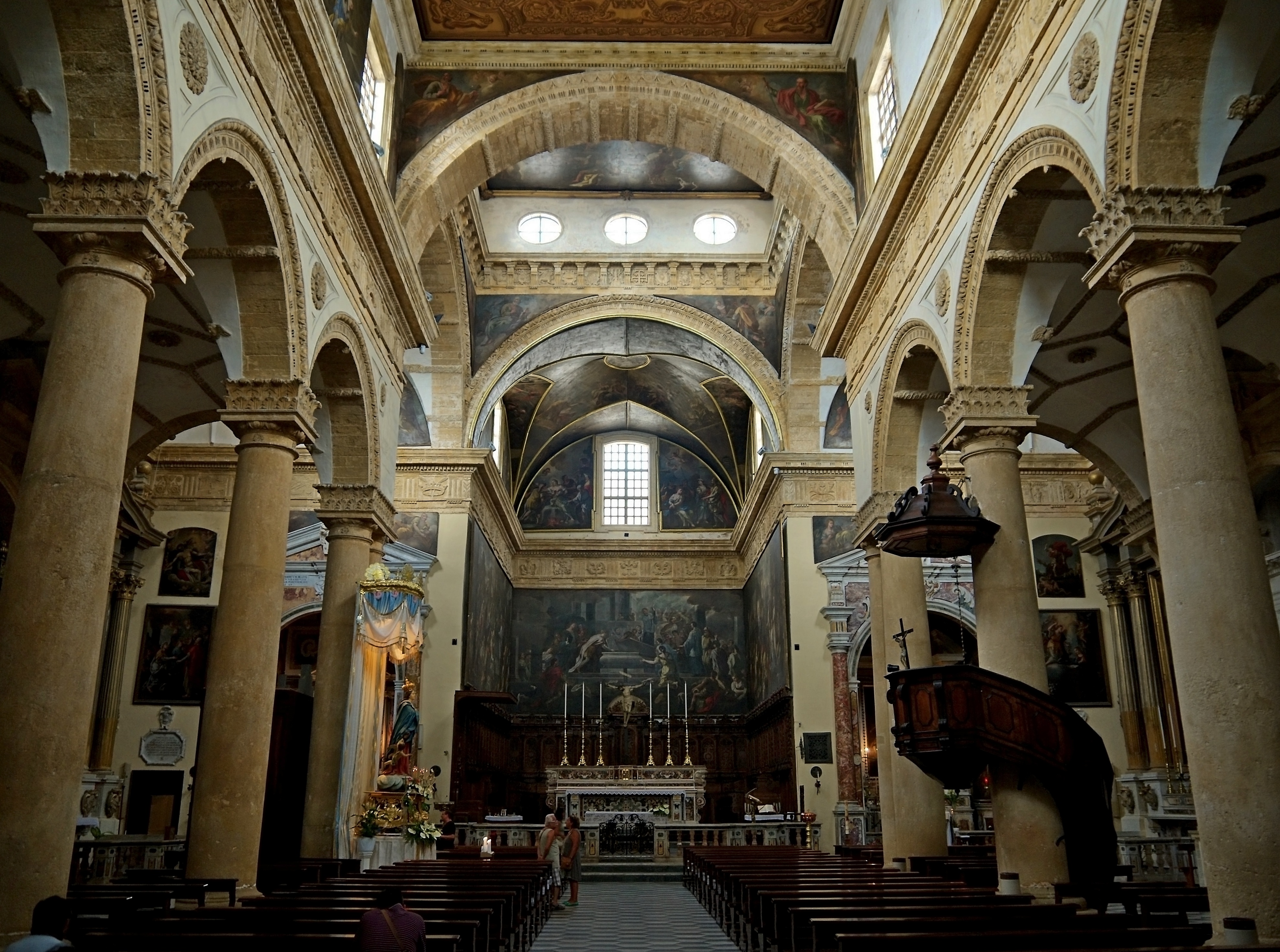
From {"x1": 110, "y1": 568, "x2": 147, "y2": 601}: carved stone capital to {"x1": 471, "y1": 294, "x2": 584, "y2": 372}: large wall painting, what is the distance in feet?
28.4

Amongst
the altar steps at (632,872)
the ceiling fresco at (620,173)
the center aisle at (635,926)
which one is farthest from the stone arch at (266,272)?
the ceiling fresco at (620,173)

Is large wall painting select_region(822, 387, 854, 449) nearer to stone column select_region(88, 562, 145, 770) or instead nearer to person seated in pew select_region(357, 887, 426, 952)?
stone column select_region(88, 562, 145, 770)

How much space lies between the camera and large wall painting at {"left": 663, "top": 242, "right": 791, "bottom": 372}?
2502 centimetres

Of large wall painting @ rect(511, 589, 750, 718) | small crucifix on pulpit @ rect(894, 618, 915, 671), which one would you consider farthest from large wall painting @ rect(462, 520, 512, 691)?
small crucifix on pulpit @ rect(894, 618, 915, 671)

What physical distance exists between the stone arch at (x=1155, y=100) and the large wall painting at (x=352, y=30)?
8.13 metres

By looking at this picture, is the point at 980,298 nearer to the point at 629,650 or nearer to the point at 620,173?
the point at 620,173

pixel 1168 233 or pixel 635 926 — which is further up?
pixel 1168 233

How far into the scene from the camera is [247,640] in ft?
33.0

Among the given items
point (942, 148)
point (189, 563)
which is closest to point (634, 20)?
point (942, 148)

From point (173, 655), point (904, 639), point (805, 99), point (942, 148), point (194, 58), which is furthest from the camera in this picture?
point (173, 655)

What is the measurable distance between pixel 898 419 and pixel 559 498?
19.4 metres

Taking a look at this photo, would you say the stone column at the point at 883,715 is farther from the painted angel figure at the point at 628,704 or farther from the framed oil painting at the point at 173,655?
the painted angel figure at the point at 628,704

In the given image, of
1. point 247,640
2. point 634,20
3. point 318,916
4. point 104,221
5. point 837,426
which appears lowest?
point 318,916

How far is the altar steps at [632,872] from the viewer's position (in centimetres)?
1972
